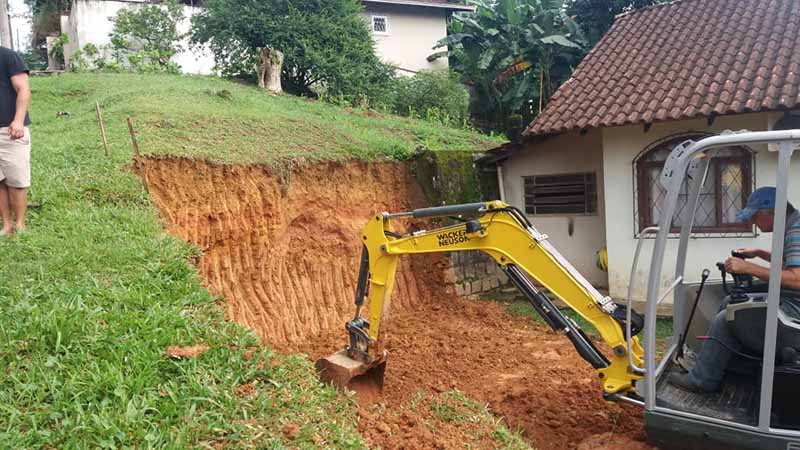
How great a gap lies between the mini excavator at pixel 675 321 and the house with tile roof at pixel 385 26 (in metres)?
15.4

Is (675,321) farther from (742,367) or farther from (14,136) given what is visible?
(14,136)

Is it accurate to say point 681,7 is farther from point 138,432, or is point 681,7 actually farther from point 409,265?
point 138,432

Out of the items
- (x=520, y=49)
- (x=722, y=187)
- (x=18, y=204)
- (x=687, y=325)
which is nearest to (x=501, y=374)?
(x=687, y=325)

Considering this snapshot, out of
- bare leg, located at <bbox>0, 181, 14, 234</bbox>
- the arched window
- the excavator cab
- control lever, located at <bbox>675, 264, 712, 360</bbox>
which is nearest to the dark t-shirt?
bare leg, located at <bbox>0, 181, 14, 234</bbox>

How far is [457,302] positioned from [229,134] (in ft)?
13.9

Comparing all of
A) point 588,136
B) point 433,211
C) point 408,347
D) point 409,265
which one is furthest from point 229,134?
point 588,136

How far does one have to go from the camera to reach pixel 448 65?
70.3 feet

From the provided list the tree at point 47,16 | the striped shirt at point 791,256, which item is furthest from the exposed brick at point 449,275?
the tree at point 47,16

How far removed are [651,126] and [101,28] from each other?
58.3 feet

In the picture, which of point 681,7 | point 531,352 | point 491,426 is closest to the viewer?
point 491,426

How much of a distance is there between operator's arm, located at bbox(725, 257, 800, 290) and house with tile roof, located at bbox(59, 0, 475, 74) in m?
16.5

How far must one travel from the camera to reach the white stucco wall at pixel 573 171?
966 cm

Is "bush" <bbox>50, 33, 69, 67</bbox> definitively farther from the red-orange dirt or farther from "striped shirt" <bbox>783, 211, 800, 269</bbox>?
"striped shirt" <bbox>783, 211, 800, 269</bbox>

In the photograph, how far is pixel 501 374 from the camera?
6.04 m
